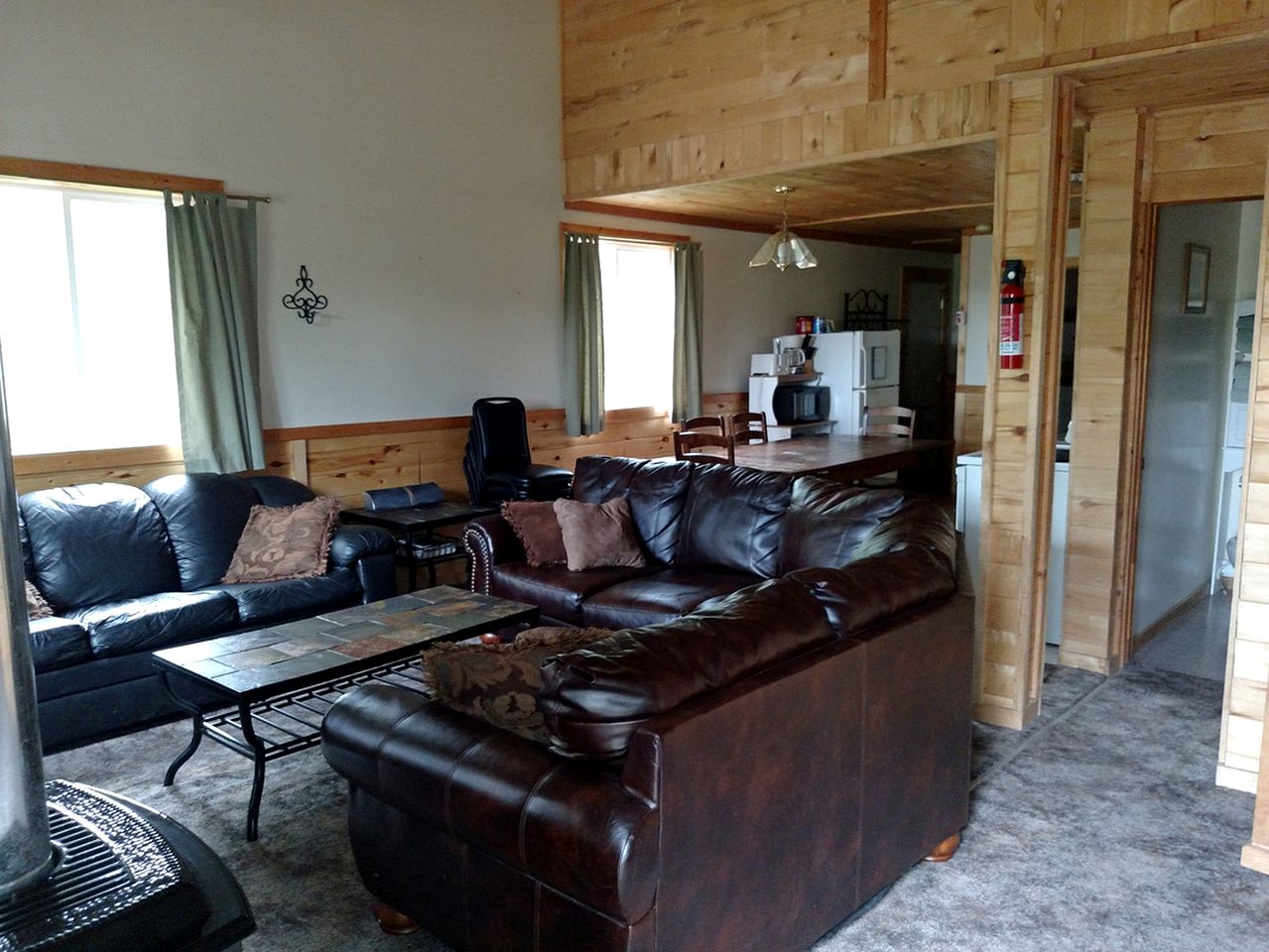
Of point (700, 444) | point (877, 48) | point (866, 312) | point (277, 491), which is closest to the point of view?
point (877, 48)

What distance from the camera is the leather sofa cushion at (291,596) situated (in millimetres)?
4074

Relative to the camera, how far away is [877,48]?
465cm

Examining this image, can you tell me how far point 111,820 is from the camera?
149cm

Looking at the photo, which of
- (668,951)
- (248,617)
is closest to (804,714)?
(668,951)

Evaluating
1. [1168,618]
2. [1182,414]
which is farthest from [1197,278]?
[1168,618]

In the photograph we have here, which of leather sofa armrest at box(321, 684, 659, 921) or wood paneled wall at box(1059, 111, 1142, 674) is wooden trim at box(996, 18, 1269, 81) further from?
leather sofa armrest at box(321, 684, 659, 921)

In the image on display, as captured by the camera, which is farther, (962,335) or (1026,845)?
(962,335)

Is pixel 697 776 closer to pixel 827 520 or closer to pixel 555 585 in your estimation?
pixel 827 520

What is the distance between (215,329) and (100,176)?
0.82 metres

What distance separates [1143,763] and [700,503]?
198cm

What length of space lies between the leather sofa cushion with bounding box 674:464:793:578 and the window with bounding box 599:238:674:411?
2623mm

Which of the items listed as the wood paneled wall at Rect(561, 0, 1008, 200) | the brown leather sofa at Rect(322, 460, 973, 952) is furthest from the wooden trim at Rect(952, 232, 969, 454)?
the brown leather sofa at Rect(322, 460, 973, 952)

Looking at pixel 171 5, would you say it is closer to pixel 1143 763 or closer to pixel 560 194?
pixel 560 194

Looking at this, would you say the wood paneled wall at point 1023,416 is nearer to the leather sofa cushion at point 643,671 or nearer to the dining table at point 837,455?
the dining table at point 837,455
